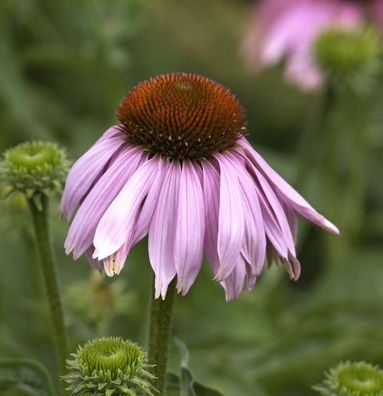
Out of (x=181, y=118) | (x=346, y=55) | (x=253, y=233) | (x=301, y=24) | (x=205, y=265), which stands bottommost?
(x=253, y=233)

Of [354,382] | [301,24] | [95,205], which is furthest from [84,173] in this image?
[301,24]

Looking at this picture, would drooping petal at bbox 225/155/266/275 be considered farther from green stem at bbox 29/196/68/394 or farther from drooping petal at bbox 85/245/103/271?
Answer: green stem at bbox 29/196/68/394

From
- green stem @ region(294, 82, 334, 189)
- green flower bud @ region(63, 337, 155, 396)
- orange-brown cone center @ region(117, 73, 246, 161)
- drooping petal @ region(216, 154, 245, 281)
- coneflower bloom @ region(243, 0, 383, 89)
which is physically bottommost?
green flower bud @ region(63, 337, 155, 396)

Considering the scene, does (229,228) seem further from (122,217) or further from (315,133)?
(315,133)

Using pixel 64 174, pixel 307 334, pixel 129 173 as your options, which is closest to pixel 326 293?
pixel 307 334

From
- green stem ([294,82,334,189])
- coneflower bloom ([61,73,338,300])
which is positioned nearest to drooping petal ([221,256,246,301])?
coneflower bloom ([61,73,338,300])

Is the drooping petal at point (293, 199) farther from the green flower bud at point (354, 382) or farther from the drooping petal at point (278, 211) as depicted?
the green flower bud at point (354, 382)
